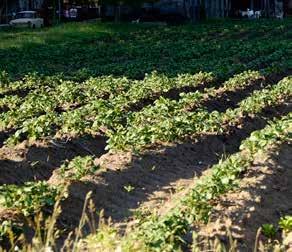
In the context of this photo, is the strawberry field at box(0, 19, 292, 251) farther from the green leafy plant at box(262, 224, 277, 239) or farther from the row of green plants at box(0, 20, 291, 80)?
the row of green plants at box(0, 20, 291, 80)

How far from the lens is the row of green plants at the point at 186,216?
17.3ft

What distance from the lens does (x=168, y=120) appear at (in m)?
10.4

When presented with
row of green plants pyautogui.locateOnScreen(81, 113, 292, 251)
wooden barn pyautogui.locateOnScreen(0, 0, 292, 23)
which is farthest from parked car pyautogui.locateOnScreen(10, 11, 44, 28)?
row of green plants pyautogui.locateOnScreen(81, 113, 292, 251)

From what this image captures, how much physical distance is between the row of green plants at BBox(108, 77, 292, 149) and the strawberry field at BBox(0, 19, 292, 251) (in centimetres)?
2

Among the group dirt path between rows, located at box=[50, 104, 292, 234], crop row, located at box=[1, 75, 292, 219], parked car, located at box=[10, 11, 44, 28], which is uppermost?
parked car, located at box=[10, 11, 44, 28]

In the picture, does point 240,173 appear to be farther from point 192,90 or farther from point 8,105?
→ point 192,90

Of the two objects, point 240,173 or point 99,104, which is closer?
point 240,173

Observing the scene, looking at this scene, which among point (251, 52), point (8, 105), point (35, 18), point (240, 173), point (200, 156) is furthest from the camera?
point (35, 18)

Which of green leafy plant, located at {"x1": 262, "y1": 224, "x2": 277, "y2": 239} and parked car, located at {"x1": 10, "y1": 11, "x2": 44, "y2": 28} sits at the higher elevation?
parked car, located at {"x1": 10, "y1": 11, "x2": 44, "y2": 28}

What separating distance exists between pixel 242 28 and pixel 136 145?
28.8 m

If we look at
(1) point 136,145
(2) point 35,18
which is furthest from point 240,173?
(2) point 35,18

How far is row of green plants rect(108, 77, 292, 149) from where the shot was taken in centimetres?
952

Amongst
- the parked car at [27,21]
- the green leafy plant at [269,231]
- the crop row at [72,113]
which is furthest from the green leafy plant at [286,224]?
the parked car at [27,21]

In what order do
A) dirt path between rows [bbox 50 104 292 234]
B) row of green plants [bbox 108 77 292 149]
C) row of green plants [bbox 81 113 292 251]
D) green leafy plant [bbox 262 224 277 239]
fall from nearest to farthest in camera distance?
1. row of green plants [bbox 81 113 292 251]
2. green leafy plant [bbox 262 224 277 239]
3. dirt path between rows [bbox 50 104 292 234]
4. row of green plants [bbox 108 77 292 149]
